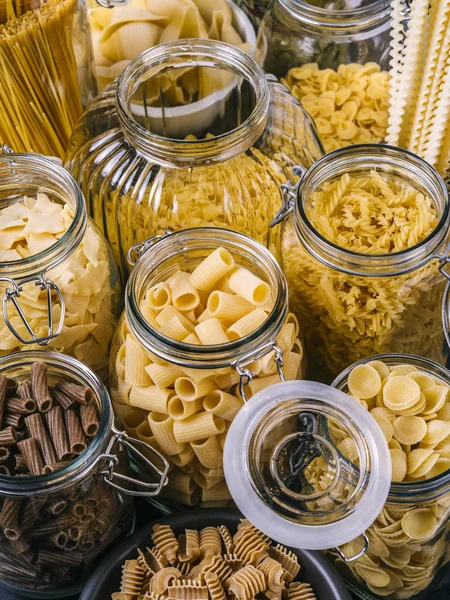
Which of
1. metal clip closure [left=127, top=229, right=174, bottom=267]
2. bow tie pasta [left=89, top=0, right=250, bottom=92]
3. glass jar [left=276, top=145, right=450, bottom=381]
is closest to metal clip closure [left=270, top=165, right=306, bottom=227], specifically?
glass jar [left=276, top=145, right=450, bottom=381]

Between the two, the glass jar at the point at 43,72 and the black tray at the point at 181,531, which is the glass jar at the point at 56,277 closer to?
the glass jar at the point at 43,72

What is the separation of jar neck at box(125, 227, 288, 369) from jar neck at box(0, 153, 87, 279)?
0.23 feet

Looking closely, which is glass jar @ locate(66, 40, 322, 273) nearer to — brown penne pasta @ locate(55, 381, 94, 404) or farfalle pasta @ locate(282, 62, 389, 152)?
farfalle pasta @ locate(282, 62, 389, 152)

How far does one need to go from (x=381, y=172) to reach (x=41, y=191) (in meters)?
0.35

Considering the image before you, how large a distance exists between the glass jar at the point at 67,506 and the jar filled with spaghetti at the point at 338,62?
0.45 metres

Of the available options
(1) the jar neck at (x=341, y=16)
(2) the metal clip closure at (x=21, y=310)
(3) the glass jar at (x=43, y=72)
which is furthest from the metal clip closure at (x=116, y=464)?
(1) the jar neck at (x=341, y=16)

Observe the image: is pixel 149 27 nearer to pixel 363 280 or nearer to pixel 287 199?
pixel 287 199

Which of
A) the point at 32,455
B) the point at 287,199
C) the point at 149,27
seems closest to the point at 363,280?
the point at 287,199

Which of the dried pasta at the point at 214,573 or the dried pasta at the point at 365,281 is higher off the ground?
the dried pasta at the point at 365,281

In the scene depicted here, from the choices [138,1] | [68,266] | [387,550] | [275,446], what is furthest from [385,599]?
[138,1]

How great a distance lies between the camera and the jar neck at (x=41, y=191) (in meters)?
0.74

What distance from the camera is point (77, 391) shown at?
723 millimetres

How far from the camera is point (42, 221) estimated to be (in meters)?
0.79

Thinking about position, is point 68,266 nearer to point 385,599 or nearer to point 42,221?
point 42,221
